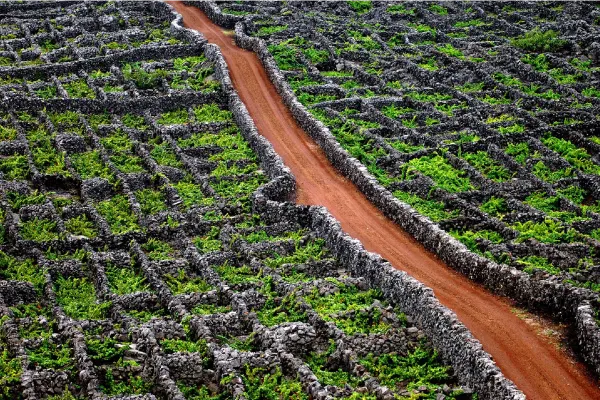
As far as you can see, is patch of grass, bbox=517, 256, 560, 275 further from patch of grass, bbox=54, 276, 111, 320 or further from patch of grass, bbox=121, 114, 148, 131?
patch of grass, bbox=121, 114, 148, 131

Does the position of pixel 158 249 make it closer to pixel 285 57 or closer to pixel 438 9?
pixel 285 57

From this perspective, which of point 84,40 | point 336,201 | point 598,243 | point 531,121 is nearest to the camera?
point 598,243

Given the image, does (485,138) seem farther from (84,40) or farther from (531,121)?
(84,40)

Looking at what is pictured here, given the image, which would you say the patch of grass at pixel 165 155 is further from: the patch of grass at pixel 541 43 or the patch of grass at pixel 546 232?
the patch of grass at pixel 541 43

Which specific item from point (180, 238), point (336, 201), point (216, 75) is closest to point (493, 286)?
point (336, 201)

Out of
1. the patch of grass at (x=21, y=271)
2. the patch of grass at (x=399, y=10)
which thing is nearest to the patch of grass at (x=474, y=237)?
the patch of grass at (x=21, y=271)

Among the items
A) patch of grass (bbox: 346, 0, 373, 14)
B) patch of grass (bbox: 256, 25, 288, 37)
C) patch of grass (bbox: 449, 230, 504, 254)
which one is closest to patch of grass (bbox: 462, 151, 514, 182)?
patch of grass (bbox: 449, 230, 504, 254)
